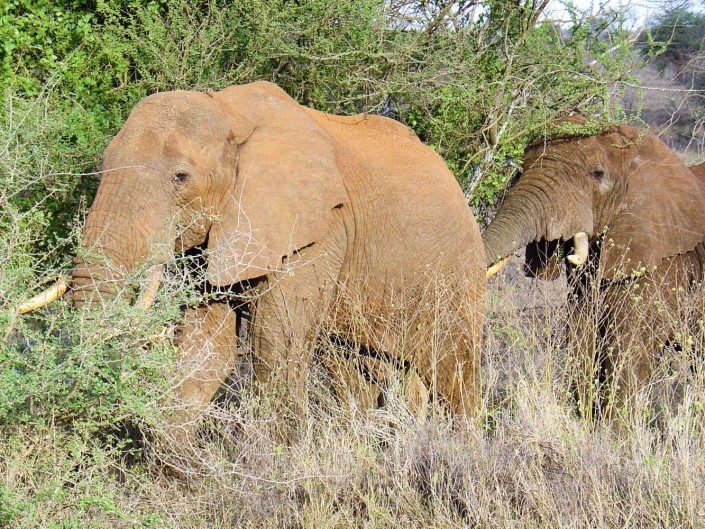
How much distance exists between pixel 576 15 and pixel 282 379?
387 cm

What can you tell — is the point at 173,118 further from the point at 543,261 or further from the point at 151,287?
the point at 543,261

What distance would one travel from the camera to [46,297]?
4754 millimetres

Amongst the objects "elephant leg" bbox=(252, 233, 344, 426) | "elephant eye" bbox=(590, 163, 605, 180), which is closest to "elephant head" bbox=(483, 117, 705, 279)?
"elephant eye" bbox=(590, 163, 605, 180)

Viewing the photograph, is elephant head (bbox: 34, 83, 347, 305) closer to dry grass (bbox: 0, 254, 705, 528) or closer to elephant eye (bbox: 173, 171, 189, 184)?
elephant eye (bbox: 173, 171, 189, 184)

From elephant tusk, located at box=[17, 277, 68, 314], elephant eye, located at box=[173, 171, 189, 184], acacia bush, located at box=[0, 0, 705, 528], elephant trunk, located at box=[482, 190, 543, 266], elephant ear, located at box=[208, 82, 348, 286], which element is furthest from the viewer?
elephant trunk, located at box=[482, 190, 543, 266]

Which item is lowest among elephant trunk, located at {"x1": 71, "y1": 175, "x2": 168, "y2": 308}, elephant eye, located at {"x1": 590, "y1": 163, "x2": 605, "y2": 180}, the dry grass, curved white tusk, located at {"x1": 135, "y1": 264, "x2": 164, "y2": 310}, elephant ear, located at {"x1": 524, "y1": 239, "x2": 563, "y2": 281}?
the dry grass

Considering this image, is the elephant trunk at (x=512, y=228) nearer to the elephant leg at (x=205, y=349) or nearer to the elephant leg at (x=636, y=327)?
the elephant leg at (x=636, y=327)

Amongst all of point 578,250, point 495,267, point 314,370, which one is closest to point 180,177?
point 314,370

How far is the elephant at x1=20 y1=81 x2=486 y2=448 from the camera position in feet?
16.3

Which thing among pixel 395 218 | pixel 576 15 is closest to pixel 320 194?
pixel 395 218

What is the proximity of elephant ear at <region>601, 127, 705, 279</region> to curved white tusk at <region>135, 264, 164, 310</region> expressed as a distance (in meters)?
3.33

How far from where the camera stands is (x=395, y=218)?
595 cm

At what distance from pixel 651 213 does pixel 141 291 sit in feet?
12.9

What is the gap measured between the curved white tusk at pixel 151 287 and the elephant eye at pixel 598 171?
348 centimetres
